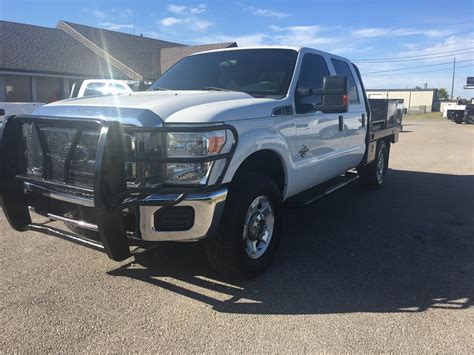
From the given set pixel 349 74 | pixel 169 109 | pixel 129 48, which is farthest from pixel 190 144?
pixel 129 48

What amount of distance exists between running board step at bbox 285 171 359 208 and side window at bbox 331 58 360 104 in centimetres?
108

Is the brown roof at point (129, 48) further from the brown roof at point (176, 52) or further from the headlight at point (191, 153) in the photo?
the headlight at point (191, 153)

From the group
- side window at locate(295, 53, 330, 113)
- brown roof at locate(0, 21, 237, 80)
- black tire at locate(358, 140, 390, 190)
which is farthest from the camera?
brown roof at locate(0, 21, 237, 80)

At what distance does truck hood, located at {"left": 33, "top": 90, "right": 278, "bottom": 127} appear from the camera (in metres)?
3.16

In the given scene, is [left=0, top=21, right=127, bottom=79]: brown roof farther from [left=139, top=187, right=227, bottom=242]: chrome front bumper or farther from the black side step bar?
[left=139, top=187, right=227, bottom=242]: chrome front bumper

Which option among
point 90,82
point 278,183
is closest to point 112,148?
point 278,183

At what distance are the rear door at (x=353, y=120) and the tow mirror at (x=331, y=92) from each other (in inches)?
52.3

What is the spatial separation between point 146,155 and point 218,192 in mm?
578

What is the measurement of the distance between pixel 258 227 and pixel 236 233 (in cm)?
45

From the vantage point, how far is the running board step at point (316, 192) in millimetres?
4555

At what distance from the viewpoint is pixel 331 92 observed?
13.5 ft

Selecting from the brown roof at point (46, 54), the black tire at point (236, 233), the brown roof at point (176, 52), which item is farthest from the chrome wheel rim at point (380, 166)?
the brown roof at point (176, 52)

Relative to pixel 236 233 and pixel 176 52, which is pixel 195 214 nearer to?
pixel 236 233

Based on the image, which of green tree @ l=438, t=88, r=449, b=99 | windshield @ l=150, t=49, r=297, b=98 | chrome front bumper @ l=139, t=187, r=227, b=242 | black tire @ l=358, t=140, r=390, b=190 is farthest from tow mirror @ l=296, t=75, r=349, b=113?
green tree @ l=438, t=88, r=449, b=99
